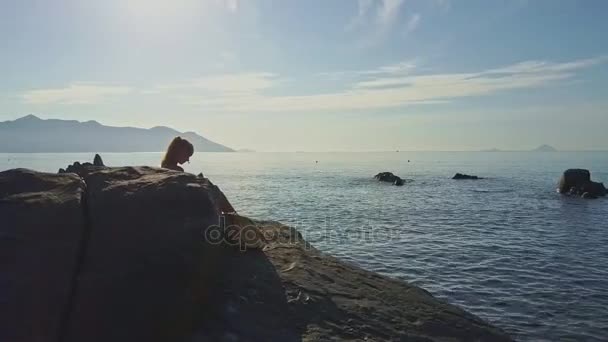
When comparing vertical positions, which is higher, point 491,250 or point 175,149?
point 175,149

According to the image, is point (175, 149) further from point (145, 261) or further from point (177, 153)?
point (145, 261)

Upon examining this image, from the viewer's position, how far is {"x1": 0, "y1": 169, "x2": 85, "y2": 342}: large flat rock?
19.5ft

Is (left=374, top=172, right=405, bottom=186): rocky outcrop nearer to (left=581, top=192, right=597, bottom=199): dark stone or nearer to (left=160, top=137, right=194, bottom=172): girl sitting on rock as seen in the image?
(left=581, top=192, right=597, bottom=199): dark stone

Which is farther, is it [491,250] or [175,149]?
[491,250]

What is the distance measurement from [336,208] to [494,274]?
2483 centimetres

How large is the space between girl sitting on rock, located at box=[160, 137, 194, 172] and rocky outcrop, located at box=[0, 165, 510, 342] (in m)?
1.99

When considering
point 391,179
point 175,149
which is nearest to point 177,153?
point 175,149

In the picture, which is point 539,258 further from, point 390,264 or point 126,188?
point 126,188

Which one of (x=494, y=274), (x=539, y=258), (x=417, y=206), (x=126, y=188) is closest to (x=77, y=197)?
(x=126, y=188)

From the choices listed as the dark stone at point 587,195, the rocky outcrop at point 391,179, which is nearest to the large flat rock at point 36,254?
the dark stone at point 587,195

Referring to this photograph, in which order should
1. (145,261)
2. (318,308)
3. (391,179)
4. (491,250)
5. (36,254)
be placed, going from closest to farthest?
1. (36,254)
2. (145,261)
3. (318,308)
4. (491,250)
5. (391,179)

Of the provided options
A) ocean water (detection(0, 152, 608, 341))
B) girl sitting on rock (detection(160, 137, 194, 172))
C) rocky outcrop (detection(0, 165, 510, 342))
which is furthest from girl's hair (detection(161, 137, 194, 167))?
ocean water (detection(0, 152, 608, 341))

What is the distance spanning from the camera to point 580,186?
192 ft

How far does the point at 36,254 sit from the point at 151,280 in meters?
1.74
